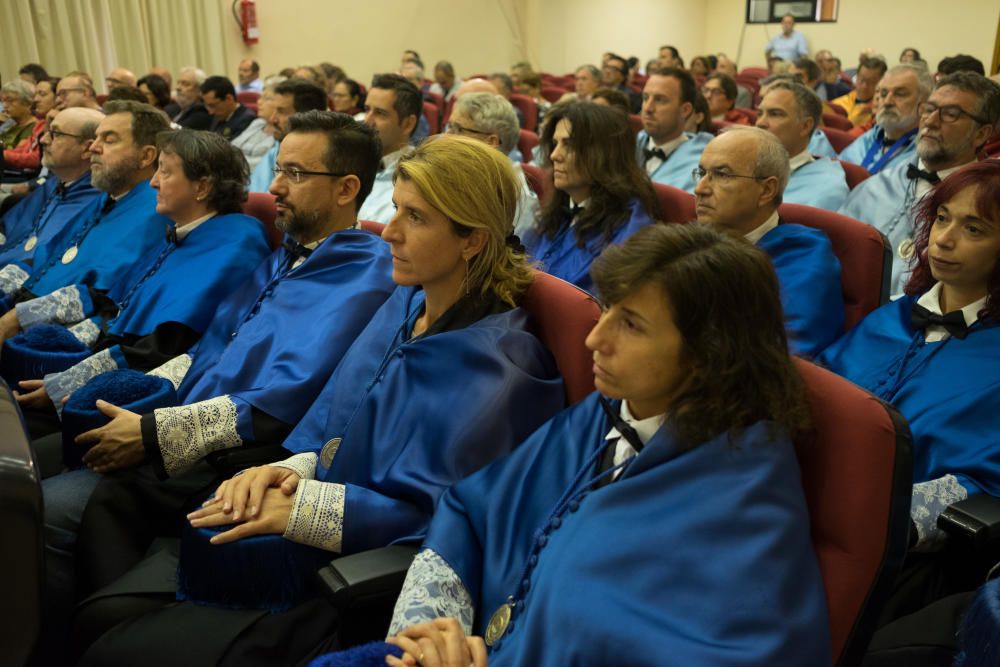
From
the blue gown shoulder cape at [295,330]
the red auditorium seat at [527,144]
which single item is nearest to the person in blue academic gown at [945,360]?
the blue gown shoulder cape at [295,330]

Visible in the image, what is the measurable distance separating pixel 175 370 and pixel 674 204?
168 centimetres

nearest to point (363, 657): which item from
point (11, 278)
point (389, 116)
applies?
point (11, 278)

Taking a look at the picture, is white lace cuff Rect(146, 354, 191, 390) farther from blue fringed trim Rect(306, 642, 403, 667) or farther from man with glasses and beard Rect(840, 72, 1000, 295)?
man with glasses and beard Rect(840, 72, 1000, 295)

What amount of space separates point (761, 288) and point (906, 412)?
89 centimetres

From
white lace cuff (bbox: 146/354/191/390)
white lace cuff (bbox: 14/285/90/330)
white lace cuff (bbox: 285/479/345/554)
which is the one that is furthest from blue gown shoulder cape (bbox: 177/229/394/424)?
white lace cuff (bbox: 14/285/90/330)

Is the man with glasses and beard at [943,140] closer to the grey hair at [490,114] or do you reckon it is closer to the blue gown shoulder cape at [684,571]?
the grey hair at [490,114]

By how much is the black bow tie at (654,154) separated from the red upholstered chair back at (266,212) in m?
2.43

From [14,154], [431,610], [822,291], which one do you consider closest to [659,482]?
[431,610]

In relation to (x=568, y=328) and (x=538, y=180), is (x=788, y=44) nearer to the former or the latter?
(x=538, y=180)

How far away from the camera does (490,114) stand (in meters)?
3.92

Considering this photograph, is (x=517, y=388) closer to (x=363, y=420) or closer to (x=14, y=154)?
(x=363, y=420)

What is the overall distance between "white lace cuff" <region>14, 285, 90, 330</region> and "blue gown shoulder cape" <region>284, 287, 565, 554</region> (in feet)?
4.86

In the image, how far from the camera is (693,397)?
Result: 130cm

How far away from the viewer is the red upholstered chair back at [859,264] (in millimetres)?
2377
